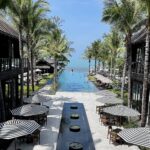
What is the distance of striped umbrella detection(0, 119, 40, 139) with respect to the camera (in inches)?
591

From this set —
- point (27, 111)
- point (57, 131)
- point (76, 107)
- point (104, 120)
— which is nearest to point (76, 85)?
point (76, 107)

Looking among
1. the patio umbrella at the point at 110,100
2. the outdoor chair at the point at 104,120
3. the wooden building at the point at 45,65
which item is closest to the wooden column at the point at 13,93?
the patio umbrella at the point at 110,100

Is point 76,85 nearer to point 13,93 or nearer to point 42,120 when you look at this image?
point 13,93

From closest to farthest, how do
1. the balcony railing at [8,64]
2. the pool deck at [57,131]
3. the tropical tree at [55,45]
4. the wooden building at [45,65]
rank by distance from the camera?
the pool deck at [57,131] < the balcony railing at [8,64] < the tropical tree at [55,45] < the wooden building at [45,65]

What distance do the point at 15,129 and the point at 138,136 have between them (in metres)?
6.21

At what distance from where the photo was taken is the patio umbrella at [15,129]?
14981mm

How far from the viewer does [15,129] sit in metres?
A: 15.5

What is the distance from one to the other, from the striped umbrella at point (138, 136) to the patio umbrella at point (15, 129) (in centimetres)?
495

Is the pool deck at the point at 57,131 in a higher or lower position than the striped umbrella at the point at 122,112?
lower

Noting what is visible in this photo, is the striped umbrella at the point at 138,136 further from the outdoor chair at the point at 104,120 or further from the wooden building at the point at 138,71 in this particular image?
the wooden building at the point at 138,71

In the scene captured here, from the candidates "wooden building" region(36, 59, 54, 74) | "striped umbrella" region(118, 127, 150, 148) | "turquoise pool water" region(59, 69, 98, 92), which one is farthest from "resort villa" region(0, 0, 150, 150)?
"wooden building" region(36, 59, 54, 74)

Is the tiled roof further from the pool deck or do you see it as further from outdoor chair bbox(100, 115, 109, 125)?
outdoor chair bbox(100, 115, 109, 125)

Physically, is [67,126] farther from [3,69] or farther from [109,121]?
[3,69]

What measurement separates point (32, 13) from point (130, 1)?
11.1 metres
